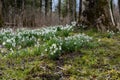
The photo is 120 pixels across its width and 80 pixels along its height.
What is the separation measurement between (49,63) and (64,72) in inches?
21.1

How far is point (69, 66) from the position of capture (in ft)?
17.2

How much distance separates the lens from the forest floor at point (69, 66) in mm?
4824

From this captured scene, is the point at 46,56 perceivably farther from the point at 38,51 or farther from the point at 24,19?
the point at 24,19

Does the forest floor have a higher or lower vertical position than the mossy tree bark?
lower

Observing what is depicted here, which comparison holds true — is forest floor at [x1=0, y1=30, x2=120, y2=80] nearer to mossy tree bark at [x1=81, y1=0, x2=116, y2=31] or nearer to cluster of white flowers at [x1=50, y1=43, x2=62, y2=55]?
cluster of white flowers at [x1=50, y1=43, x2=62, y2=55]

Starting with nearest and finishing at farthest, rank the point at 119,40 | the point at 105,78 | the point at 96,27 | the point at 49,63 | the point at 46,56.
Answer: the point at 105,78
the point at 49,63
the point at 46,56
the point at 119,40
the point at 96,27

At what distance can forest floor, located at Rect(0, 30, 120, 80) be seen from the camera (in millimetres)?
4824

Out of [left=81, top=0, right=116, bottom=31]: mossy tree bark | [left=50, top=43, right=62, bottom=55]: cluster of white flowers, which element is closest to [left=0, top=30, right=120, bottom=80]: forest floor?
[left=50, top=43, right=62, bottom=55]: cluster of white flowers

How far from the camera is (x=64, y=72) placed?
16.4 ft

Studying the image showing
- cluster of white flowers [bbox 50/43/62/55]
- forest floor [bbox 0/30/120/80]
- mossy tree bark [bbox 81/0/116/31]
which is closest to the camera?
forest floor [bbox 0/30/120/80]

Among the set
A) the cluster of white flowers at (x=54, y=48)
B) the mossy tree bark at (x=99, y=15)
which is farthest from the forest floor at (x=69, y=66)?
the mossy tree bark at (x=99, y=15)

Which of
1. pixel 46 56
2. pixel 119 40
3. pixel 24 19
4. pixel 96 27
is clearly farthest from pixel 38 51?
pixel 24 19

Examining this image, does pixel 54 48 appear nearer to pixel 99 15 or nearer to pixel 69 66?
pixel 69 66

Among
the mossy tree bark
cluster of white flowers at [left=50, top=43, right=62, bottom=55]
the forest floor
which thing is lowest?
the forest floor
